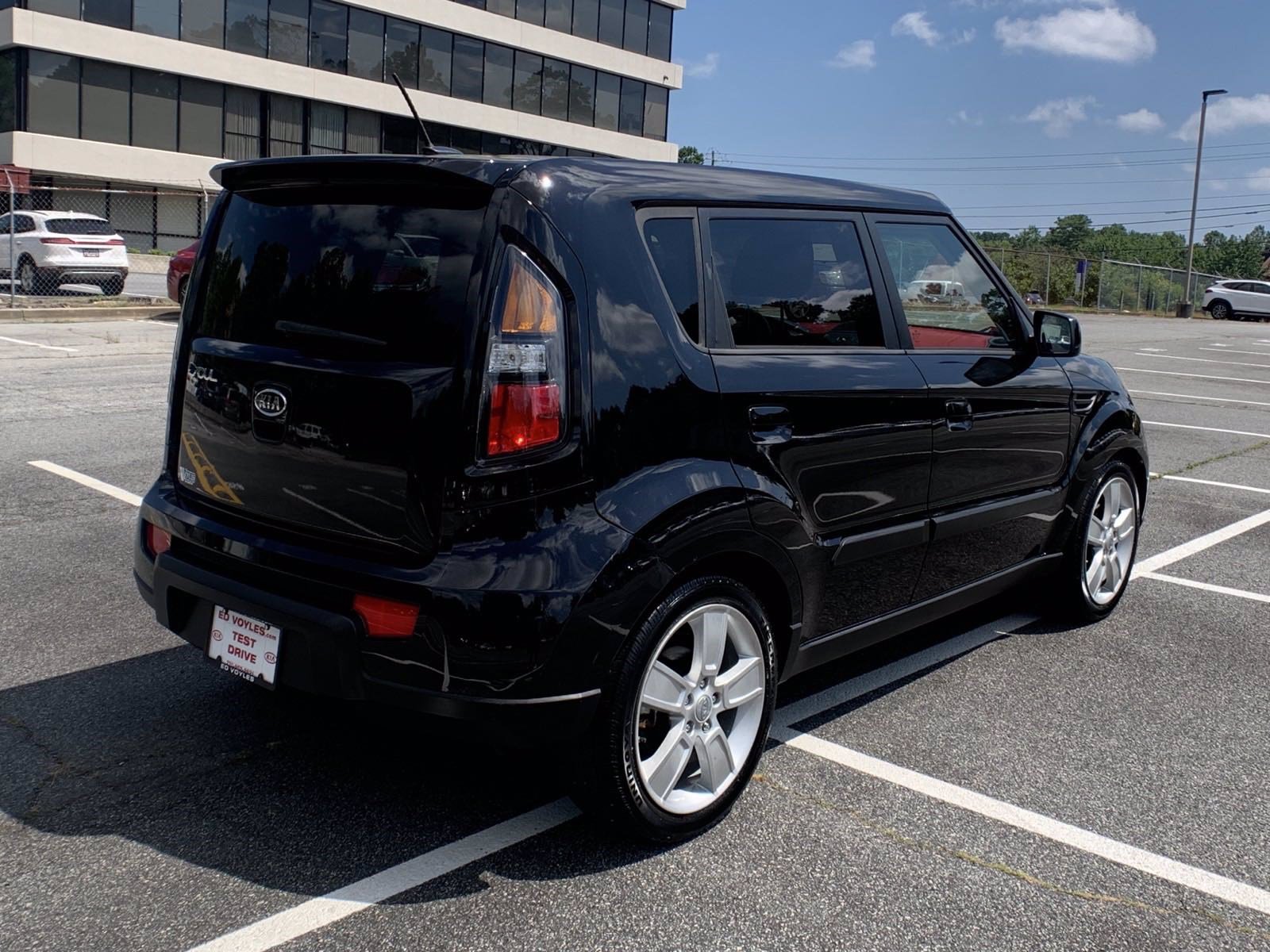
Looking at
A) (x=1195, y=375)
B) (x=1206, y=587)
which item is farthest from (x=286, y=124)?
(x=1206, y=587)

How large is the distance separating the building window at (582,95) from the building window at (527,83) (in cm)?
171

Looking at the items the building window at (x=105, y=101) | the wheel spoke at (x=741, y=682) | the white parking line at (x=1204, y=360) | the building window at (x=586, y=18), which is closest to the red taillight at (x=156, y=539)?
the wheel spoke at (x=741, y=682)

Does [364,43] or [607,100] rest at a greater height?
[364,43]

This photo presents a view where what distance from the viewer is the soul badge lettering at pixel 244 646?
3184mm

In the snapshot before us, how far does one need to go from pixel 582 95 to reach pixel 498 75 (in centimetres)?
435

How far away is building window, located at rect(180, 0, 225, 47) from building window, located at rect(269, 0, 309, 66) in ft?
6.09

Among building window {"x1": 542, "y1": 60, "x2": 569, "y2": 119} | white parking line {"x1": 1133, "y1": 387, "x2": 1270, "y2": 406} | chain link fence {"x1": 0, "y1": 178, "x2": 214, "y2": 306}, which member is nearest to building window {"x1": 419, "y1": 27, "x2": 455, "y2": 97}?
building window {"x1": 542, "y1": 60, "x2": 569, "y2": 119}

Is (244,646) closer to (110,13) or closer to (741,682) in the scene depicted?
(741,682)

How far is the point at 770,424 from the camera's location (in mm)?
3500

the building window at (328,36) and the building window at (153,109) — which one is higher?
the building window at (328,36)

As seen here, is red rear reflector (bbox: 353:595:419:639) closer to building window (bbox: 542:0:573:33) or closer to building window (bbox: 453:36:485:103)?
building window (bbox: 453:36:485:103)

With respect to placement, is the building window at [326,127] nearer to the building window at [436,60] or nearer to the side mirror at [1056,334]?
the building window at [436,60]

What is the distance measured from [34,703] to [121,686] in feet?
0.91

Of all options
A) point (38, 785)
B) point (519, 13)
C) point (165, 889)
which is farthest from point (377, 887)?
point (519, 13)
